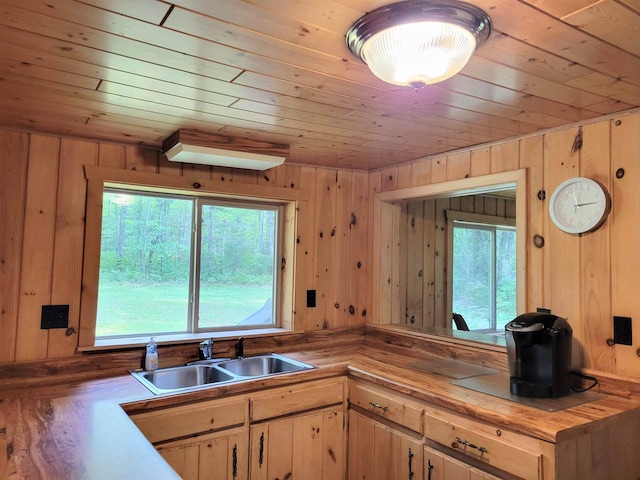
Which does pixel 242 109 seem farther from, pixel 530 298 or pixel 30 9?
pixel 530 298

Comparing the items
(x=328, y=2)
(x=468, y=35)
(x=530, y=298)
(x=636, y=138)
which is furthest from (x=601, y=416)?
(x=328, y=2)

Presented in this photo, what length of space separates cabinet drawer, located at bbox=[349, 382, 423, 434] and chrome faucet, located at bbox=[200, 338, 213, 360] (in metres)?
0.81

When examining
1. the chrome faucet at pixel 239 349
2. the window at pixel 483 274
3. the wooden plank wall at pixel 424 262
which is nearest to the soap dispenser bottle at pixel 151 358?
the chrome faucet at pixel 239 349

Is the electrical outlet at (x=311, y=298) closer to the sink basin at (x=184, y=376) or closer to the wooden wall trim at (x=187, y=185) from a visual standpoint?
the wooden wall trim at (x=187, y=185)

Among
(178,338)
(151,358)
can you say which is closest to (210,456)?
(151,358)

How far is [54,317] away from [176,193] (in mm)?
923

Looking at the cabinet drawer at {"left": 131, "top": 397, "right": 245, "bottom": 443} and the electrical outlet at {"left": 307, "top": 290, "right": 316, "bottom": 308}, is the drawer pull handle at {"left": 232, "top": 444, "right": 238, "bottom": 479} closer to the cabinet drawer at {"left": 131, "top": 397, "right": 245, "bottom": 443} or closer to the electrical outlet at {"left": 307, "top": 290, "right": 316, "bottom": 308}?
the cabinet drawer at {"left": 131, "top": 397, "right": 245, "bottom": 443}

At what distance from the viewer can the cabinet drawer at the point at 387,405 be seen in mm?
2125

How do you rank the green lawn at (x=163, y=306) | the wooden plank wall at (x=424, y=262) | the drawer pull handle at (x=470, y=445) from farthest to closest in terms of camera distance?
the wooden plank wall at (x=424, y=262) → the green lawn at (x=163, y=306) → the drawer pull handle at (x=470, y=445)

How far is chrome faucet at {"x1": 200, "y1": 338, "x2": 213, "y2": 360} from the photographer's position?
8.39 ft

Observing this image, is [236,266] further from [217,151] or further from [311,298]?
[217,151]

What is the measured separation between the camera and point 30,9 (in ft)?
3.71

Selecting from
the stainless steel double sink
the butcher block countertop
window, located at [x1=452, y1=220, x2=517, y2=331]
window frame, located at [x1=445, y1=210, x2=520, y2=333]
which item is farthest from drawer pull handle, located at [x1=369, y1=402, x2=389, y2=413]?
window, located at [x1=452, y1=220, x2=517, y2=331]

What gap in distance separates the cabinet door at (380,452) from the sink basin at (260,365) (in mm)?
441
